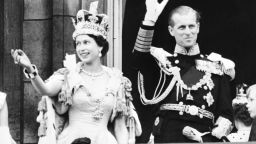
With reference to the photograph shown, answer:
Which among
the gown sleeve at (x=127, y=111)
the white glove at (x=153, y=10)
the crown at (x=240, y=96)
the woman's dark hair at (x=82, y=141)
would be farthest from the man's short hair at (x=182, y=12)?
the woman's dark hair at (x=82, y=141)

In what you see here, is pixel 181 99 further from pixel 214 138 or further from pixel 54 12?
pixel 54 12

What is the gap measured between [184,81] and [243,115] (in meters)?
0.84

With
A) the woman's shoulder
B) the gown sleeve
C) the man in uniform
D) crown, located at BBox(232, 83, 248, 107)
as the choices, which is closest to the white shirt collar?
the man in uniform

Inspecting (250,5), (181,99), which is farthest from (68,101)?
(250,5)

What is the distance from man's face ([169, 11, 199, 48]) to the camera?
766 inches

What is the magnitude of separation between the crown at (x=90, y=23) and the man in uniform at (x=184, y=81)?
78cm

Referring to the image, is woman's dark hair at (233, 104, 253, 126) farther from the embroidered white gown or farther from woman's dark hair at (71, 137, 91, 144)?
woman's dark hair at (71, 137, 91, 144)

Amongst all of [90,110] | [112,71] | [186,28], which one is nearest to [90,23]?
[112,71]

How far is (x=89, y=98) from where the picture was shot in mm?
18500

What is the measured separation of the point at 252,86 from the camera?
20.2 m

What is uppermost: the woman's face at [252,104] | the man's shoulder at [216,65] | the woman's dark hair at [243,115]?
the man's shoulder at [216,65]

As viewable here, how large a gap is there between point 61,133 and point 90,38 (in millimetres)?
1063

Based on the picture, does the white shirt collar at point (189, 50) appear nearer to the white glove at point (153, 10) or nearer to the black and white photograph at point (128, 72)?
the black and white photograph at point (128, 72)

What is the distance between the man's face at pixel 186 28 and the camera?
19.5 m
